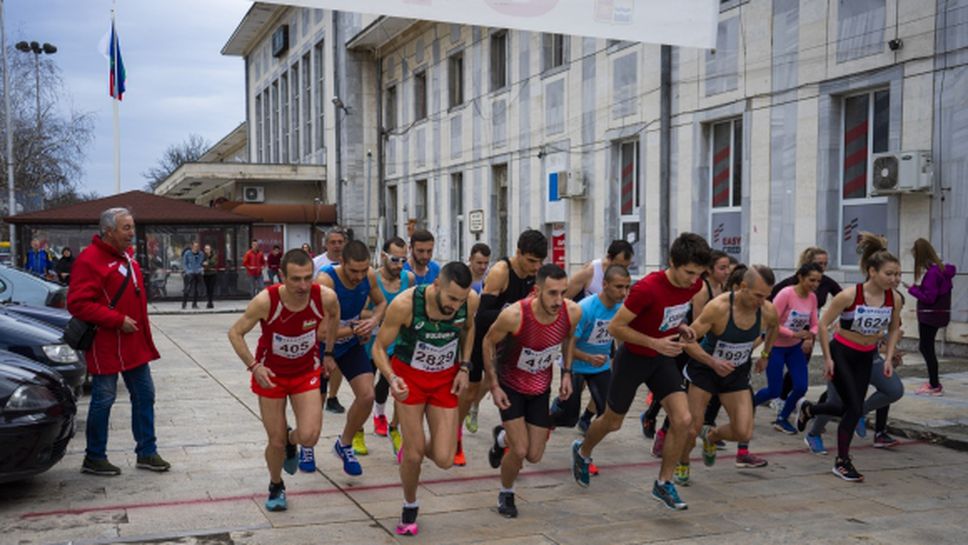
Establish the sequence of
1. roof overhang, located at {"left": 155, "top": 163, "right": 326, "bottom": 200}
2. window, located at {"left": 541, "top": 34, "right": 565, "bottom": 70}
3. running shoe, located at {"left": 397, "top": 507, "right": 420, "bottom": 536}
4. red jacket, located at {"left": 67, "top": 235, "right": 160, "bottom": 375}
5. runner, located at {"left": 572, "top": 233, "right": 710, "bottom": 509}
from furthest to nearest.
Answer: roof overhang, located at {"left": 155, "top": 163, "right": 326, "bottom": 200}
window, located at {"left": 541, "top": 34, "right": 565, "bottom": 70}
red jacket, located at {"left": 67, "top": 235, "right": 160, "bottom": 375}
runner, located at {"left": 572, "top": 233, "right": 710, "bottom": 509}
running shoe, located at {"left": 397, "top": 507, "right": 420, "bottom": 536}

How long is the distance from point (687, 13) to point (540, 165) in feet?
47.8

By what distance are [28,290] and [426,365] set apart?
29.2ft

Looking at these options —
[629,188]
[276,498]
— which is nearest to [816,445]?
[276,498]

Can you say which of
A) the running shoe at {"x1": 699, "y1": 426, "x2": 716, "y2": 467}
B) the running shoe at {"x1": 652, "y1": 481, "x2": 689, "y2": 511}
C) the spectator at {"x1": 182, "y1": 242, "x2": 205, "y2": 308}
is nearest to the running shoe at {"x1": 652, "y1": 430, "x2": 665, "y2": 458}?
the running shoe at {"x1": 699, "y1": 426, "x2": 716, "y2": 467}

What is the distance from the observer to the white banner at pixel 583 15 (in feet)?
24.8

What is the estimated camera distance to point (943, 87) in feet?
41.6

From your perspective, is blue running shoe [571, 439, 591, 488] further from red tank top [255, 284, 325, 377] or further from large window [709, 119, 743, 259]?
large window [709, 119, 743, 259]

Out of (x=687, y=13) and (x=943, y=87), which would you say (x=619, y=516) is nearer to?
(x=687, y=13)

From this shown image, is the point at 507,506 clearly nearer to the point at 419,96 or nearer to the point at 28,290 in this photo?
the point at 28,290

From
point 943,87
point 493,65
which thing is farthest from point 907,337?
point 493,65

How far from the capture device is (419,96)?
31.8 meters

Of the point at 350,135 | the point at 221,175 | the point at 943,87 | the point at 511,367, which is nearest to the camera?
the point at 511,367

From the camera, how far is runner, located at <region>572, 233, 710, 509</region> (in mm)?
6164

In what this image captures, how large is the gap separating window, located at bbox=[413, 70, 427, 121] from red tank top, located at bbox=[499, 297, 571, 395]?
26.1m
